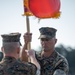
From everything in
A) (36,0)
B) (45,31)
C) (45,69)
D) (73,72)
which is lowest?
(73,72)

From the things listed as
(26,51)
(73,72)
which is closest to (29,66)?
(26,51)

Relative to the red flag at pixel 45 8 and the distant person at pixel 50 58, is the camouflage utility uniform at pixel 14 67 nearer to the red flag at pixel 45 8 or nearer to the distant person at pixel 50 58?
the distant person at pixel 50 58

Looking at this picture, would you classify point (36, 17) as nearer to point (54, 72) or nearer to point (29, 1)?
point (29, 1)

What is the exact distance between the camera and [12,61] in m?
9.15

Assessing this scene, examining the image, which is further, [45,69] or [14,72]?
[45,69]

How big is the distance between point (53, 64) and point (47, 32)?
708 mm

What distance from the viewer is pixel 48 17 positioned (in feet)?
35.2

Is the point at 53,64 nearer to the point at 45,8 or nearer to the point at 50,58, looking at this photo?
the point at 50,58

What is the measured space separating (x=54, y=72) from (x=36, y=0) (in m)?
1.49

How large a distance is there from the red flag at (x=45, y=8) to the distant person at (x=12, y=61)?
57.4 inches

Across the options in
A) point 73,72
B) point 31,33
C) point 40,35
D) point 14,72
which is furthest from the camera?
point 73,72

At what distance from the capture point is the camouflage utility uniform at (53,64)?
1054cm

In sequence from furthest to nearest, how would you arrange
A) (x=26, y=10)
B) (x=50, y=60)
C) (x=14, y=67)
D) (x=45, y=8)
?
(x=45, y=8)
(x=50, y=60)
(x=26, y=10)
(x=14, y=67)

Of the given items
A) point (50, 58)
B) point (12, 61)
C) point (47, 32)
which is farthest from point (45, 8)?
point (12, 61)
